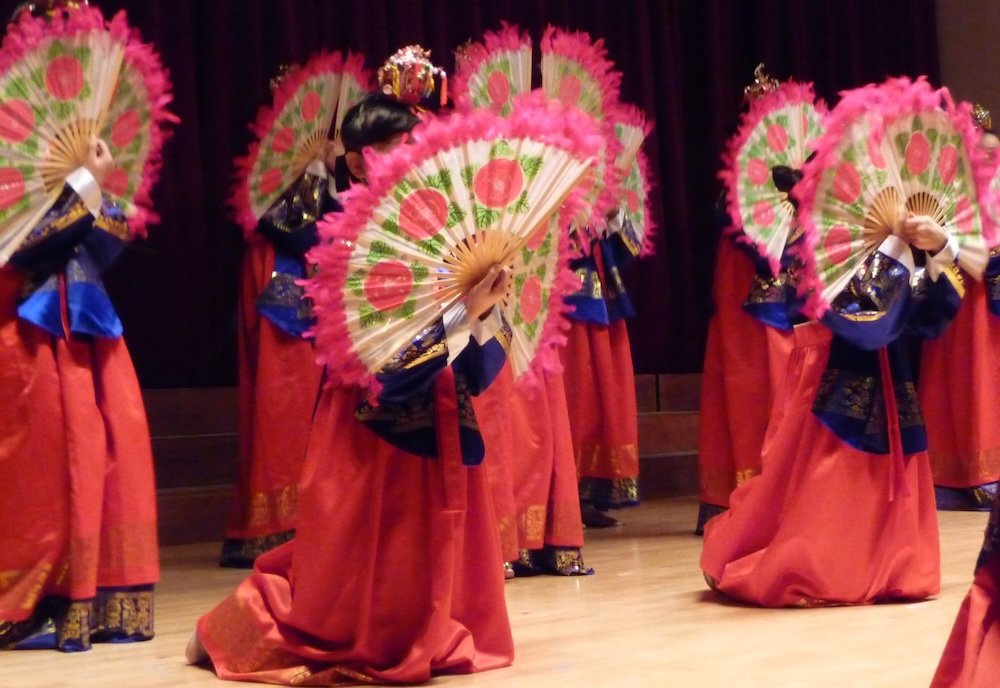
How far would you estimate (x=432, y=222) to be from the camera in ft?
8.93

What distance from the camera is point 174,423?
5.50 m

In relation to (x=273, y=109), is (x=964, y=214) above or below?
below

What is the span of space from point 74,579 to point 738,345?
271 centimetres

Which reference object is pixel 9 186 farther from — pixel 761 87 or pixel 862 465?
pixel 761 87

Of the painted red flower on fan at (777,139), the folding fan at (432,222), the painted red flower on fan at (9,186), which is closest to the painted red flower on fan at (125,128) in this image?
the painted red flower on fan at (9,186)

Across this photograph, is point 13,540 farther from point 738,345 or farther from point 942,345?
point 942,345

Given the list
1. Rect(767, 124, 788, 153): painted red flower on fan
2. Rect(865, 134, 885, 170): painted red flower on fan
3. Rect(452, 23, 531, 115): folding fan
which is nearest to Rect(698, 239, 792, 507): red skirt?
Rect(767, 124, 788, 153): painted red flower on fan

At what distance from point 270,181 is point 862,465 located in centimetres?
216

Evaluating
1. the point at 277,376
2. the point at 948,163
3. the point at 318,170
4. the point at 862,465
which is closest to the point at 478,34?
the point at 318,170

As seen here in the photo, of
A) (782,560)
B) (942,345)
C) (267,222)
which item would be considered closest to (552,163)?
(782,560)

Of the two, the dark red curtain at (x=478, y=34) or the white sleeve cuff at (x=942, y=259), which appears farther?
the dark red curtain at (x=478, y=34)

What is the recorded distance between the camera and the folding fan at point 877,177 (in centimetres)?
352

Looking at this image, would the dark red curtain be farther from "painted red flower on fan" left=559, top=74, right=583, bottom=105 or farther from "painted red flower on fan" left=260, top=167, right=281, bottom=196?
"painted red flower on fan" left=559, top=74, right=583, bottom=105

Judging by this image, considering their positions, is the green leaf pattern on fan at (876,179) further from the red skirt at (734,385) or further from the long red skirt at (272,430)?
the long red skirt at (272,430)
